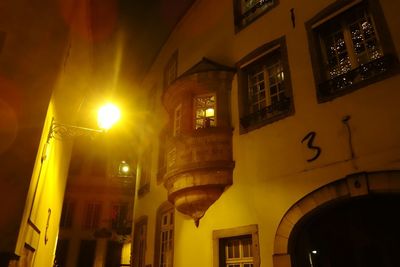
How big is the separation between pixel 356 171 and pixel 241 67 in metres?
3.82

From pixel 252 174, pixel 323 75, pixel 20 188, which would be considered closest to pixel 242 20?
pixel 323 75

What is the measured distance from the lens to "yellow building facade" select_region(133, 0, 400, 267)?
5.14m

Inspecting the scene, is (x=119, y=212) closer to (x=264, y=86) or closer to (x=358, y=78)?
(x=264, y=86)

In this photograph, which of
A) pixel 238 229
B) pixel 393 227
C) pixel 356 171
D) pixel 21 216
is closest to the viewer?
pixel 21 216

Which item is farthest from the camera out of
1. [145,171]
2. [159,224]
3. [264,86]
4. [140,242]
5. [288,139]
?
[145,171]

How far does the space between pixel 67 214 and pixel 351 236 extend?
853 inches

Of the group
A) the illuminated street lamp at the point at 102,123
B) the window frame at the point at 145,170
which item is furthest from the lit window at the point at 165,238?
the illuminated street lamp at the point at 102,123

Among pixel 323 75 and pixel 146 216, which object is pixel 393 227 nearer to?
pixel 323 75

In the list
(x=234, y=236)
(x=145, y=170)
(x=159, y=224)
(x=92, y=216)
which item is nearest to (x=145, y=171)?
(x=145, y=170)

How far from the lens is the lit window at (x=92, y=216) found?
77.6 feet

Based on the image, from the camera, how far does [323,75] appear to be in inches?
239

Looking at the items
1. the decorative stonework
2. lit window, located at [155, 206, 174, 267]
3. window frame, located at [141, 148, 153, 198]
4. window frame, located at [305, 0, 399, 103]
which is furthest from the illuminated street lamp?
window frame, located at [141, 148, 153, 198]

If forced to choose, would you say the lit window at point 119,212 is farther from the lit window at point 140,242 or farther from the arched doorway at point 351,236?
the arched doorway at point 351,236

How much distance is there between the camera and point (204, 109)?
8477 millimetres
